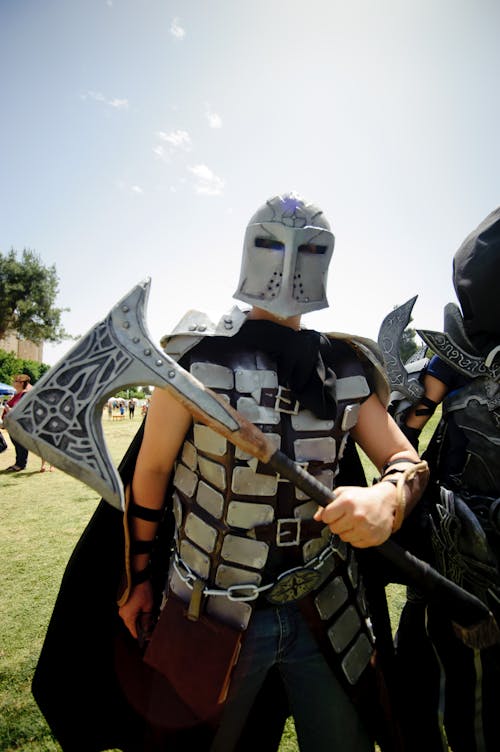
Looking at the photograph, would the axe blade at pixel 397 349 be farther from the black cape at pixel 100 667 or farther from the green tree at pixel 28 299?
the green tree at pixel 28 299

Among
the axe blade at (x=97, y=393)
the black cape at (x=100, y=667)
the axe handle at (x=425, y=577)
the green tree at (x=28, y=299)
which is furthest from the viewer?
the green tree at (x=28, y=299)

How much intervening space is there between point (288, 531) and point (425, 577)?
0.50m

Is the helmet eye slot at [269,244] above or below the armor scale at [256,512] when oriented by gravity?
above

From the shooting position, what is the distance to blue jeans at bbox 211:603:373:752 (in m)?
1.43

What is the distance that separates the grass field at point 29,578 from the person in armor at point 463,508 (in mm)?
912

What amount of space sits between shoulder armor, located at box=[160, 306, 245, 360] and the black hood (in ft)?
5.60

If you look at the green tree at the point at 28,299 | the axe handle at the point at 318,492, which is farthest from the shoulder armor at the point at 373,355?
the green tree at the point at 28,299

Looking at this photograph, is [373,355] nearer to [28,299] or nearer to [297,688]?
[297,688]

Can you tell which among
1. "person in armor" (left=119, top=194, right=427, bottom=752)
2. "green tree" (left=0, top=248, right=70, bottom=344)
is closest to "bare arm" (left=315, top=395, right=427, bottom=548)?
"person in armor" (left=119, top=194, right=427, bottom=752)

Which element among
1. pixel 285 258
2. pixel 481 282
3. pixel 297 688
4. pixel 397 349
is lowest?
pixel 297 688

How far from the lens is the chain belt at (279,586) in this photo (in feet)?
4.63

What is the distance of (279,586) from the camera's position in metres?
1.44

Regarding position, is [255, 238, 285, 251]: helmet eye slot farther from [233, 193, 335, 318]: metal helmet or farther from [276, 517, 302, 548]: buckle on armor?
[276, 517, 302, 548]: buckle on armor

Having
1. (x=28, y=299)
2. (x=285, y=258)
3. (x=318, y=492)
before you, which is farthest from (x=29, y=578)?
(x=28, y=299)
